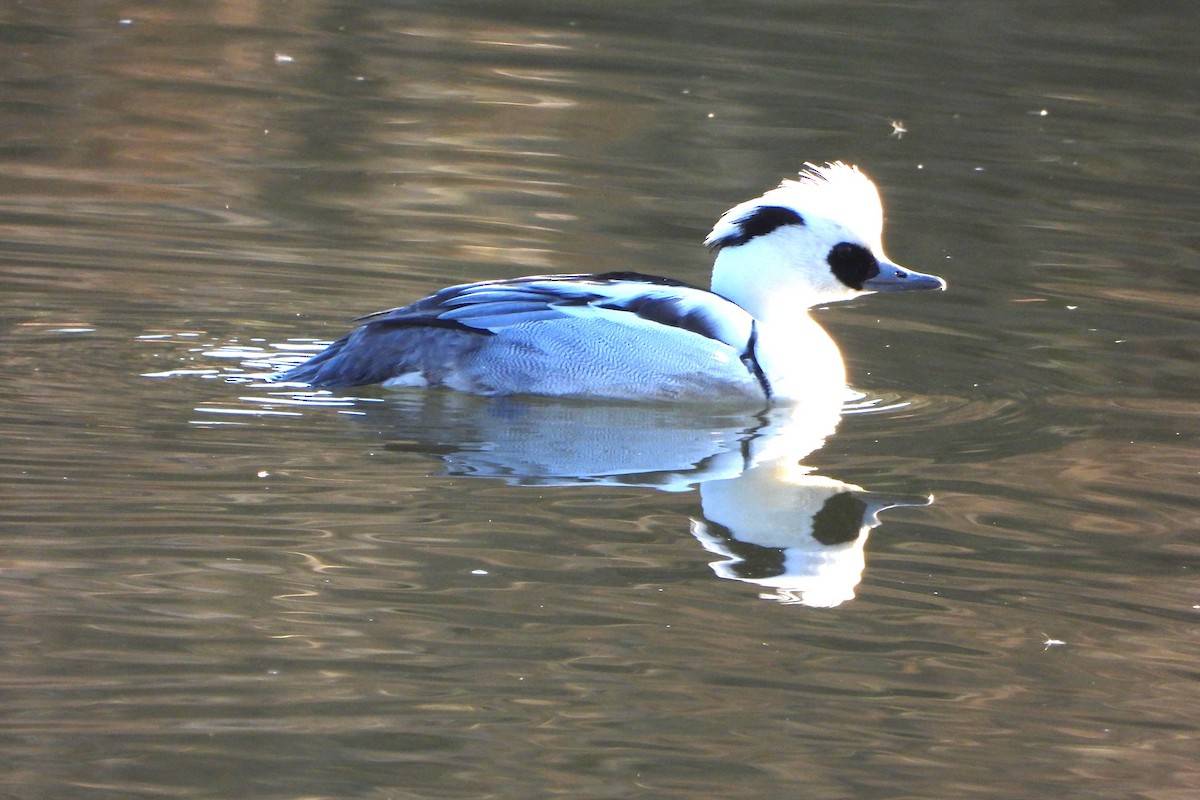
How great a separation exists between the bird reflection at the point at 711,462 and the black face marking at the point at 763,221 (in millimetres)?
749

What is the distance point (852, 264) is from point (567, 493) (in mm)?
2233

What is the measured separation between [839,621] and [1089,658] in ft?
2.24

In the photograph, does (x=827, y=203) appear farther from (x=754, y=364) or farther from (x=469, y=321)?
(x=469, y=321)

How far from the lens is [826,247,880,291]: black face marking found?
7.66 metres

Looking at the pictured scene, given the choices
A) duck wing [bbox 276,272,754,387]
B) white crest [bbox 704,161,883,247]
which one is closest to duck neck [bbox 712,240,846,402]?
white crest [bbox 704,161,883,247]

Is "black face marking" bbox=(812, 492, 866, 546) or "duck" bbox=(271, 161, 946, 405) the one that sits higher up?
"duck" bbox=(271, 161, 946, 405)

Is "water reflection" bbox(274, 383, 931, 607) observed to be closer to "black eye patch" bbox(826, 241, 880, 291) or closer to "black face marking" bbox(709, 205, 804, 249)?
"black eye patch" bbox(826, 241, 880, 291)

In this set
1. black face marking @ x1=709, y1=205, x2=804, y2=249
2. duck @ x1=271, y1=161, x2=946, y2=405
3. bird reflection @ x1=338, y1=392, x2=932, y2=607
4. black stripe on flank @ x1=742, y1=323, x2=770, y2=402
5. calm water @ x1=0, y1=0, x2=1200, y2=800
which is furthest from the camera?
black face marking @ x1=709, y1=205, x2=804, y2=249

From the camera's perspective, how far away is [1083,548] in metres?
5.84

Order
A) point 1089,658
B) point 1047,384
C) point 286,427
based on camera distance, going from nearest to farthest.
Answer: point 1089,658 → point 286,427 → point 1047,384

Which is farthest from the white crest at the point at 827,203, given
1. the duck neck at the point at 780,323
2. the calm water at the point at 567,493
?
the calm water at the point at 567,493

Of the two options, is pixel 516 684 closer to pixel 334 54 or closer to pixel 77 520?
pixel 77 520

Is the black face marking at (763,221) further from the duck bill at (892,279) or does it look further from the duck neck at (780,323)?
the duck bill at (892,279)

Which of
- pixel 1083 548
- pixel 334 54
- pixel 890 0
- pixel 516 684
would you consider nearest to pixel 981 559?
pixel 1083 548
